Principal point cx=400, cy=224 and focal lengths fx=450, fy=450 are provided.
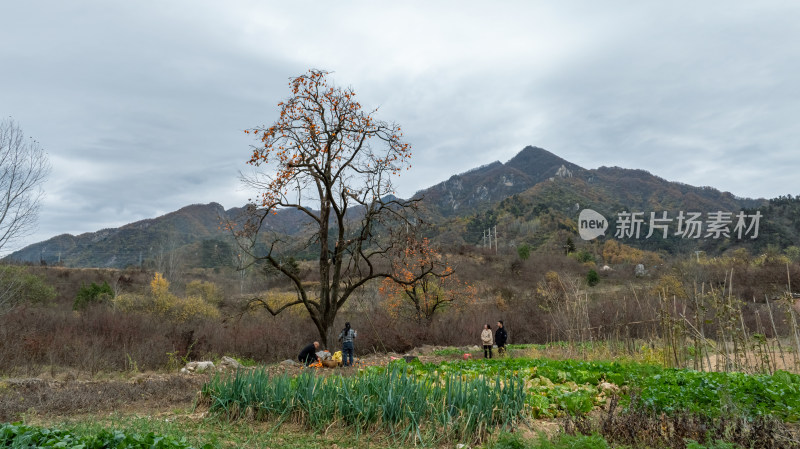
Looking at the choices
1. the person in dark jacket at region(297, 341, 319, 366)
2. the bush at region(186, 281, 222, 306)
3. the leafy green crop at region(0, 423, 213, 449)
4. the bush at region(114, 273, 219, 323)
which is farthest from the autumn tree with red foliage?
the bush at region(186, 281, 222, 306)

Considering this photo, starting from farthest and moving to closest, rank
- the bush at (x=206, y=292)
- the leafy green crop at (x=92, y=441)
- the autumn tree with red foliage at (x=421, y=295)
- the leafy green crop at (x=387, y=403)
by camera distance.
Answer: the bush at (x=206, y=292) → the autumn tree with red foliage at (x=421, y=295) → the leafy green crop at (x=387, y=403) → the leafy green crop at (x=92, y=441)

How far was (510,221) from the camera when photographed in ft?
257

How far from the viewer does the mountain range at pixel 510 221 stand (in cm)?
6253

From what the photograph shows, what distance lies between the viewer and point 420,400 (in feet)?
17.5

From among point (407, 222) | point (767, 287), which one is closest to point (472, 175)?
point (767, 287)

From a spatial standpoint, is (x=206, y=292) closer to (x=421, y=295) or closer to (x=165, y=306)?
(x=165, y=306)

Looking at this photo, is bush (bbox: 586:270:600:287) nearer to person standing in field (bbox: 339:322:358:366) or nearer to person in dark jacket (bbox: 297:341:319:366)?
person standing in field (bbox: 339:322:358:366)

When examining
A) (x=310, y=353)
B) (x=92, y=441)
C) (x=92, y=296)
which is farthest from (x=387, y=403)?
(x=92, y=296)

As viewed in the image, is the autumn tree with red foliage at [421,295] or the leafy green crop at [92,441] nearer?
the leafy green crop at [92,441]

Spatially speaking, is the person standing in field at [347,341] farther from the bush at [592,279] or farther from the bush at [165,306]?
the bush at [592,279]

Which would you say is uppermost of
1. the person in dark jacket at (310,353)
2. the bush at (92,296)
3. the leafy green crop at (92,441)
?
the bush at (92,296)

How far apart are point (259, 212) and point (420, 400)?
417 inches

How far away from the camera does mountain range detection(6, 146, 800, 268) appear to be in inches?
2462

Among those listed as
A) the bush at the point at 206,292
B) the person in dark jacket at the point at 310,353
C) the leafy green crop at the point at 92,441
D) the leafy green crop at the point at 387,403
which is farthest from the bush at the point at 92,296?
the leafy green crop at the point at 92,441
